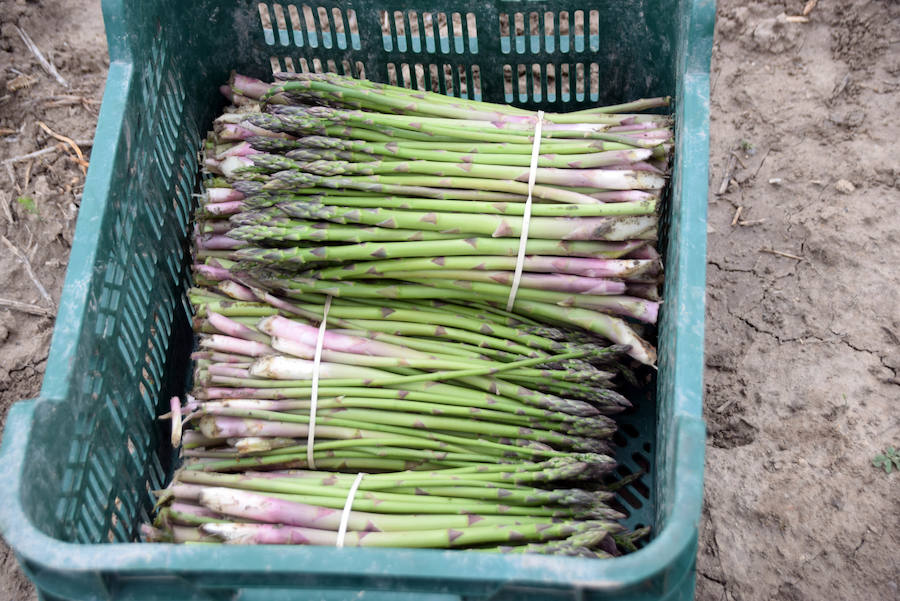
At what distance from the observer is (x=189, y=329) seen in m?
→ 3.20

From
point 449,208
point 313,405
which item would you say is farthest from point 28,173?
point 449,208

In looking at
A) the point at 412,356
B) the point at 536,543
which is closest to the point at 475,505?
the point at 536,543

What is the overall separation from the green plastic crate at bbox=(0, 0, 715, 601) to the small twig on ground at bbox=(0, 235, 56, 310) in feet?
3.25

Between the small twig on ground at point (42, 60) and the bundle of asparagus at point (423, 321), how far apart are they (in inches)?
82.0

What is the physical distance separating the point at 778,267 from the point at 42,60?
12.1ft

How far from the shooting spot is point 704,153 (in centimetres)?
235

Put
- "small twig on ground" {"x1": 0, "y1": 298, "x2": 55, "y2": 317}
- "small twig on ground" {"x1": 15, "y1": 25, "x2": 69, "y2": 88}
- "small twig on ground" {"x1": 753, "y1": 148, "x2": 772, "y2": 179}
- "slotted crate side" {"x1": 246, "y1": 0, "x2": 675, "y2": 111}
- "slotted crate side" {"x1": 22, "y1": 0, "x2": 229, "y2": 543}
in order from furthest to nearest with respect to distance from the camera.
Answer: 1. "small twig on ground" {"x1": 15, "y1": 25, "x2": 69, "y2": 88}
2. "small twig on ground" {"x1": 753, "y1": 148, "x2": 772, "y2": 179}
3. "small twig on ground" {"x1": 0, "y1": 298, "x2": 55, "y2": 317}
4. "slotted crate side" {"x1": 246, "y1": 0, "x2": 675, "y2": 111}
5. "slotted crate side" {"x1": 22, "y1": 0, "x2": 229, "y2": 543}

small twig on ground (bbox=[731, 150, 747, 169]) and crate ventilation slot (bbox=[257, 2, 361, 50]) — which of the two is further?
small twig on ground (bbox=[731, 150, 747, 169])

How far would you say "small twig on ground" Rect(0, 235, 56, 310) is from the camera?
3.76 m

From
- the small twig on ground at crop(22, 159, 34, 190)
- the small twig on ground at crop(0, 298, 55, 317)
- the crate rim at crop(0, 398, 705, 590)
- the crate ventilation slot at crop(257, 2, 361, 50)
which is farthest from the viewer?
the small twig on ground at crop(22, 159, 34, 190)

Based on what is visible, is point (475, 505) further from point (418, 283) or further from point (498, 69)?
point (498, 69)

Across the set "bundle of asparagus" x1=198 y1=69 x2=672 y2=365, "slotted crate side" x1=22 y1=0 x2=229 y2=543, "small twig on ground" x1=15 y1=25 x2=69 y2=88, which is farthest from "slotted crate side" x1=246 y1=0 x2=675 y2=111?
"small twig on ground" x1=15 y1=25 x2=69 y2=88

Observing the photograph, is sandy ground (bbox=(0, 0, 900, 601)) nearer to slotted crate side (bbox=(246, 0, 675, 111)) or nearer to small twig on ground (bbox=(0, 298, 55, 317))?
small twig on ground (bbox=(0, 298, 55, 317))

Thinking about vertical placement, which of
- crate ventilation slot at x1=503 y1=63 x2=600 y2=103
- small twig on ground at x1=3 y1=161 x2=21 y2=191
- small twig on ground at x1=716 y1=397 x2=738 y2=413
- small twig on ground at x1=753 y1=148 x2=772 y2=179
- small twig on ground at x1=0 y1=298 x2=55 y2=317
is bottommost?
small twig on ground at x1=716 y1=397 x2=738 y2=413
